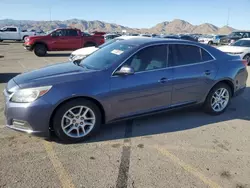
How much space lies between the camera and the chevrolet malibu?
390 cm

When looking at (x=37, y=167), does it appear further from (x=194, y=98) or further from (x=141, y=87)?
(x=194, y=98)

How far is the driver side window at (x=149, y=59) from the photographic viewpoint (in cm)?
454

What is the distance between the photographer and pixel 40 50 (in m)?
17.7

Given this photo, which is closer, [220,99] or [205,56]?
[205,56]

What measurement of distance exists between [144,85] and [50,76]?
1.51 meters

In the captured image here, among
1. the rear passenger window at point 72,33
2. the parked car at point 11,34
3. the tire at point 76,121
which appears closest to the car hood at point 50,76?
the tire at point 76,121

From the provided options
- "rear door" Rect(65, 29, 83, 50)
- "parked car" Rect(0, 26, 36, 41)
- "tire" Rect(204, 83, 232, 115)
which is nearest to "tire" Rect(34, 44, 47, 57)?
"rear door" Rect(65, 29, 83, 50)

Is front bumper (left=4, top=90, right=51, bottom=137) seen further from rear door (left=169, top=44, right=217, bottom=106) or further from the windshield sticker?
rear door (left=169, top=44, right=217, bottom=106)

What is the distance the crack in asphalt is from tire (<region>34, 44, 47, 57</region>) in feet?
46.4

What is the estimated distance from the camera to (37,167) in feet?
11.3

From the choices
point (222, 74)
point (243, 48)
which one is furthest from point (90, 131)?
point (243, 48)

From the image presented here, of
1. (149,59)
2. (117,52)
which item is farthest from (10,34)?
(149,59)

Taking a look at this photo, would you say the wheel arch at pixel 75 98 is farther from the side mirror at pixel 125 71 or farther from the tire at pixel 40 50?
the tire at pixel 40 50

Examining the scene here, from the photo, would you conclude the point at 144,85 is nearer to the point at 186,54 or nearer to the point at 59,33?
the point at 186,54
